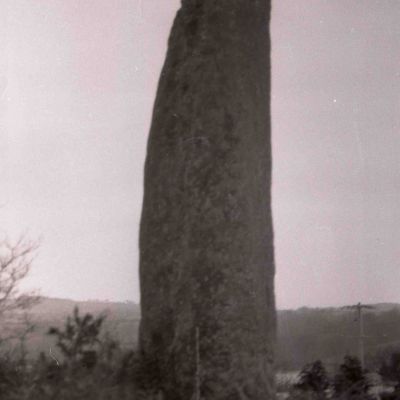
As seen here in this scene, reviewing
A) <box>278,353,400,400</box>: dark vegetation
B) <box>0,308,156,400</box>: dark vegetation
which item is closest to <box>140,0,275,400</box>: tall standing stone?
<box>0,308,156,400</box>: dark vegetation

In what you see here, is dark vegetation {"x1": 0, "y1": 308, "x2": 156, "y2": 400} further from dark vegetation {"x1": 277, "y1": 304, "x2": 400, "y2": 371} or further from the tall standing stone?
dark vegetation {"x1": 277, "y1": 304, "x2": 400, "y2": 371}

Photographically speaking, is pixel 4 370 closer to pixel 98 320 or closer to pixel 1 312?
pixel 98 320

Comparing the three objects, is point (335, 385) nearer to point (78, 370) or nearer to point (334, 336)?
point (78, 370)

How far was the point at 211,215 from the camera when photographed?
8.40m

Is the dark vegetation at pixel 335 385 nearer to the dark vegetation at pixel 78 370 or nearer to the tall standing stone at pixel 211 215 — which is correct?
the tall standing stone at pixel 211 215

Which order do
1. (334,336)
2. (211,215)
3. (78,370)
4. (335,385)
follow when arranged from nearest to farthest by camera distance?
(78,370) < (211,215) < (335,385) < (334,336)

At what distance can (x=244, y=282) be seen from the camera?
8328 mm

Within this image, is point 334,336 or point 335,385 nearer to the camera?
point 335,385

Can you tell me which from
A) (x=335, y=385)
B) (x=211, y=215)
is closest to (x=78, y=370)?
(x=211, y=215)

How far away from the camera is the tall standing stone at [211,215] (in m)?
8.22

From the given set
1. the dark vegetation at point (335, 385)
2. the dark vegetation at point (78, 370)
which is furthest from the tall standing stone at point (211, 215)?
the dark vegetation at point (335, 385)

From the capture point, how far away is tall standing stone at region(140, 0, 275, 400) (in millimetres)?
8219

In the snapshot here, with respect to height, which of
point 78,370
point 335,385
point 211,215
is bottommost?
point 335,385

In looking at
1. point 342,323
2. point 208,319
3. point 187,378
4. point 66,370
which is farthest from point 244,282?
point 342,323
